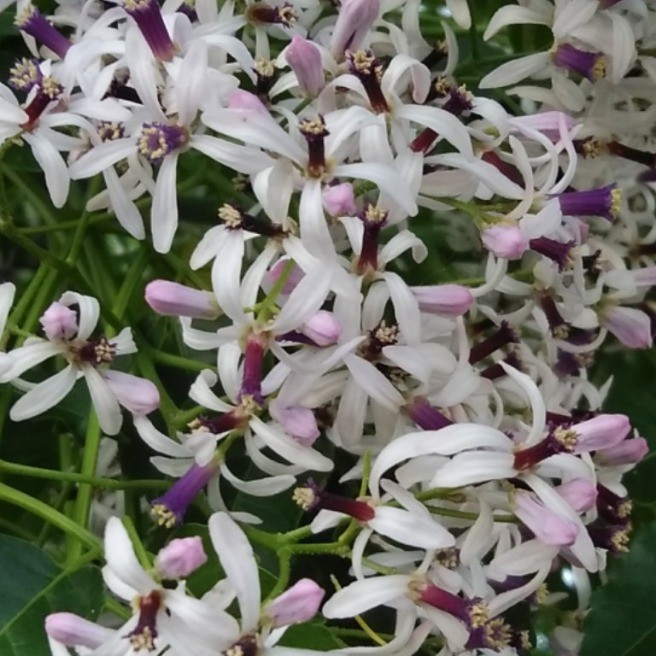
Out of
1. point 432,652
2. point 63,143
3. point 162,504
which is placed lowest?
point 432,652

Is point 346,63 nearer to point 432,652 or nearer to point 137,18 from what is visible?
point 137,18

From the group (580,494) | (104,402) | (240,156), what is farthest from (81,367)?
(580,494)

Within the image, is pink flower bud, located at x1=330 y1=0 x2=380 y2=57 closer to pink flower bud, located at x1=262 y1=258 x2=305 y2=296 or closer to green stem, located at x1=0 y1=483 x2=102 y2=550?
pink flower bud, located at x1=262 y1=258 x2=305 y2=296

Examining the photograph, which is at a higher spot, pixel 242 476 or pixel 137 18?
pixel 137 18

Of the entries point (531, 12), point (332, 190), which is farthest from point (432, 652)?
point (531, 12)

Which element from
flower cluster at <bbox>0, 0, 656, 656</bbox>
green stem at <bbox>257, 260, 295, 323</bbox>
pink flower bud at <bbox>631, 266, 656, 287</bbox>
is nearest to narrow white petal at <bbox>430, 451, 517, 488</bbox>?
flower cluster at <bbox>0, 0, 656, 656</bbox>

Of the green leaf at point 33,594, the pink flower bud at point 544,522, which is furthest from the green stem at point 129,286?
the pink flower bud at point 544,522

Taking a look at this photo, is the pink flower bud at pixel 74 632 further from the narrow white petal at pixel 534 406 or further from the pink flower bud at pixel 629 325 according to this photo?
the pink flower bud at pixel 629 325
